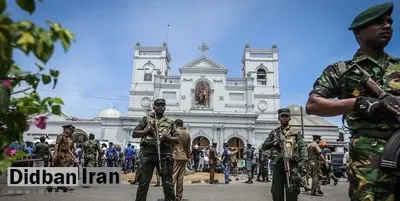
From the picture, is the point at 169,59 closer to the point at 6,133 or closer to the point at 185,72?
the point at 185,72

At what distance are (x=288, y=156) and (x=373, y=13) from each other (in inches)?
143

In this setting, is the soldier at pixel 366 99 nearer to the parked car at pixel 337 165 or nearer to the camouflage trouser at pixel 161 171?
the camouflage trouser at pixel 161 171

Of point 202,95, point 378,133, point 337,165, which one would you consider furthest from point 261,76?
point 378,133

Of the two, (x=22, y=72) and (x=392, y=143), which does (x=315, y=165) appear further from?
(x=22, y=72)

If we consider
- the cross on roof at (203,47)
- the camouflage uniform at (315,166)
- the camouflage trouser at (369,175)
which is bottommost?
the camouflage uniform at (315,166)

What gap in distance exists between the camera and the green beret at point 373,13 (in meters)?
2.26

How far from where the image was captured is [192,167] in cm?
2289

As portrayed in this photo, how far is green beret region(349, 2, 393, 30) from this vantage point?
226 centimetres

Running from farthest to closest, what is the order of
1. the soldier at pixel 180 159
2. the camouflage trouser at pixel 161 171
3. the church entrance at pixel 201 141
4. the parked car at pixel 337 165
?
the church entrance at pixel 201 141 → the parked car at pixel 337 165 → the soldier at pixel 180 159 → the camouflage trouser at pixel 161 171

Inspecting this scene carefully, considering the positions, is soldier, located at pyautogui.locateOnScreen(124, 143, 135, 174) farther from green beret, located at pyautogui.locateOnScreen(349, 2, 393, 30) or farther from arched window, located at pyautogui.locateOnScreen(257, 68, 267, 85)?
arched window, located at pyautogui.locateOnScreen(257, 68, 267, 85)

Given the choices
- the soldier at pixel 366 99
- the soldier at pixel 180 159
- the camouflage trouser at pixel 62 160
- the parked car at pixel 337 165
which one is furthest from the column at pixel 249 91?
the soldier at pixel 366 99

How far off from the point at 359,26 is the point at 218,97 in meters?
41.3

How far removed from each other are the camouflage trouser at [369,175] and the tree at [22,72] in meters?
1.80

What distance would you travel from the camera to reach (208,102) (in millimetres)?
43344
